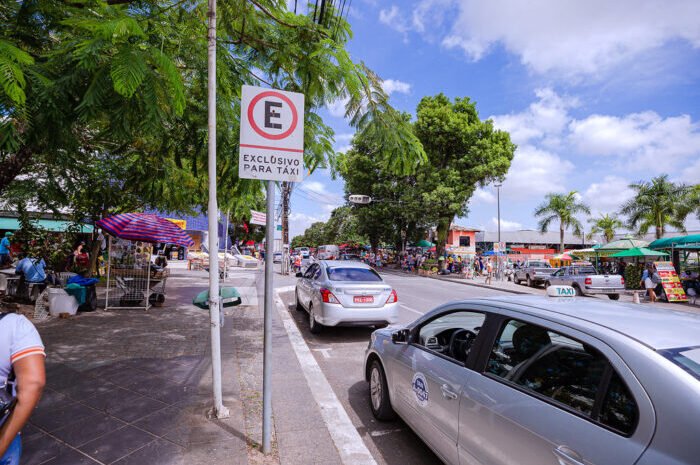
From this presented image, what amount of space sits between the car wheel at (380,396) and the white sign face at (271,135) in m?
2.23

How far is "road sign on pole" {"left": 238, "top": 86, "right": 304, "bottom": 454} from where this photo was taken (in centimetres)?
324

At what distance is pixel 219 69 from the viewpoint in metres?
4.74

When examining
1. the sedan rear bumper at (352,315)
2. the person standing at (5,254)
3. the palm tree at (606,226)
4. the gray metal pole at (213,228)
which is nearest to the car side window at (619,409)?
the gray metal pole at (213,228)

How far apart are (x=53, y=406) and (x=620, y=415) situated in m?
4.92

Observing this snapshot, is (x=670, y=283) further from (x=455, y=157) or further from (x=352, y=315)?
(x=455, y=157)

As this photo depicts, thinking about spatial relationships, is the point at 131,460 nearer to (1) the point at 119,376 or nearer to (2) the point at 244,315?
(1) the point at 119,376

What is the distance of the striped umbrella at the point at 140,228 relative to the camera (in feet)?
29.6

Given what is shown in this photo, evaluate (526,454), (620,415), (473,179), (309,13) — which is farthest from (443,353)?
(473,179)

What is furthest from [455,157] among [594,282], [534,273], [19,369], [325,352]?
[19,369]

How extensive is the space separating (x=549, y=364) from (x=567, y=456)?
1.82 feet

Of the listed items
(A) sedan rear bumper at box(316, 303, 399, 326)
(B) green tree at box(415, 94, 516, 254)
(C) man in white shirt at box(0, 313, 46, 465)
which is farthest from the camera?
(B) green tree at box(415, 94, 516, 254)

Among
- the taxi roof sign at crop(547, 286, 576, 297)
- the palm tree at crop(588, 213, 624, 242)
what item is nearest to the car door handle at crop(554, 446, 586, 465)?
the taxi roof sign at crop(547, 286, 576, 297)

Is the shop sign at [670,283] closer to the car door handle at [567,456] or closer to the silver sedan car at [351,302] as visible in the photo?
the silver sedan car at [351,302]

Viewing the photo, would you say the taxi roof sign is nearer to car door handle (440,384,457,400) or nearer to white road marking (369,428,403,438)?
car door handle (440,384,457,400)
